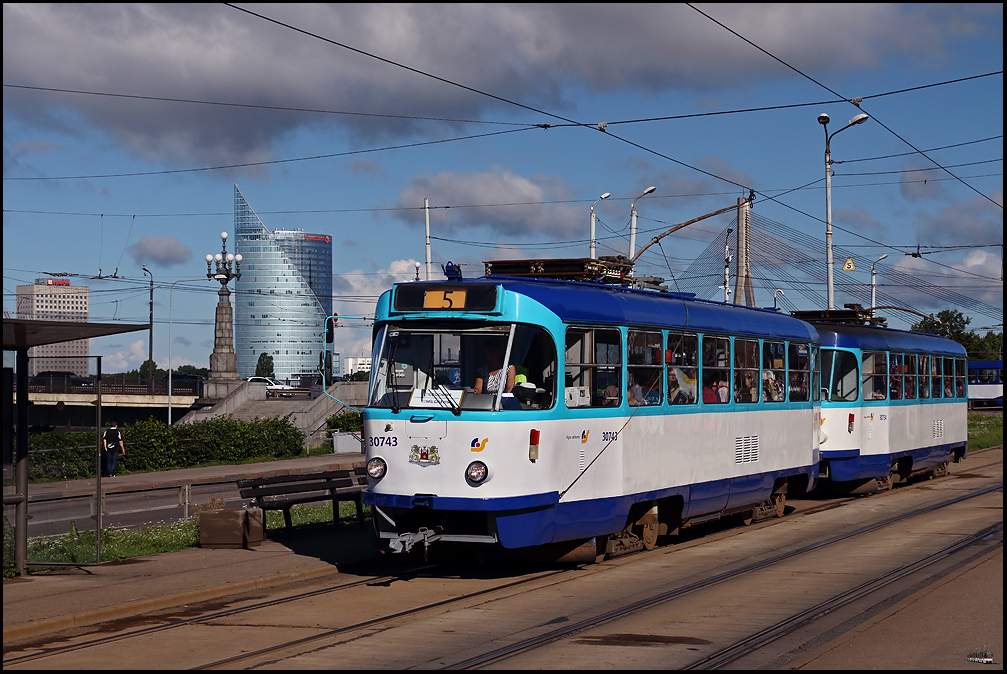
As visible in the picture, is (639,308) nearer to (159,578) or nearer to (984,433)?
(159,578)

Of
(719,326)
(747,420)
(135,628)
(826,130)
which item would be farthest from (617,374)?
(826,130)

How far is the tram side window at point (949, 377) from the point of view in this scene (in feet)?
88.4

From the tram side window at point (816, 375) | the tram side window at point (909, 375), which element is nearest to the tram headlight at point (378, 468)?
the tram side window at point (816, 375)

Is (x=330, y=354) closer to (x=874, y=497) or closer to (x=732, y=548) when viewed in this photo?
(x=732, y=548)

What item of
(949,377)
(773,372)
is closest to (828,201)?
(949,377)

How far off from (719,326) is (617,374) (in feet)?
10.1

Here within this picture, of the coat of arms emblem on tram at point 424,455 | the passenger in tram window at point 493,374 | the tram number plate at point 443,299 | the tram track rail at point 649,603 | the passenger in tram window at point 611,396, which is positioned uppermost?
the tram number plate at point 443,299

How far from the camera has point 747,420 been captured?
16.5m

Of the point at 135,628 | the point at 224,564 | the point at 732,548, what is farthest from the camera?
the point at 732,548

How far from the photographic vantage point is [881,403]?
2223 cm

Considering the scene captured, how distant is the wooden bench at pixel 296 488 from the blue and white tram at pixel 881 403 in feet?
31.3

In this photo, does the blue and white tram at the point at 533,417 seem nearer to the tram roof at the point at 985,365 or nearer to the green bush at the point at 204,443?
the green bush at the point at 204,443

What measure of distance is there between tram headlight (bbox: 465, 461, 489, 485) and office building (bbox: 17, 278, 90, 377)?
4710mm

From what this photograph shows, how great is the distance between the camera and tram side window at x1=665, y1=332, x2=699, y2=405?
14352 mm
